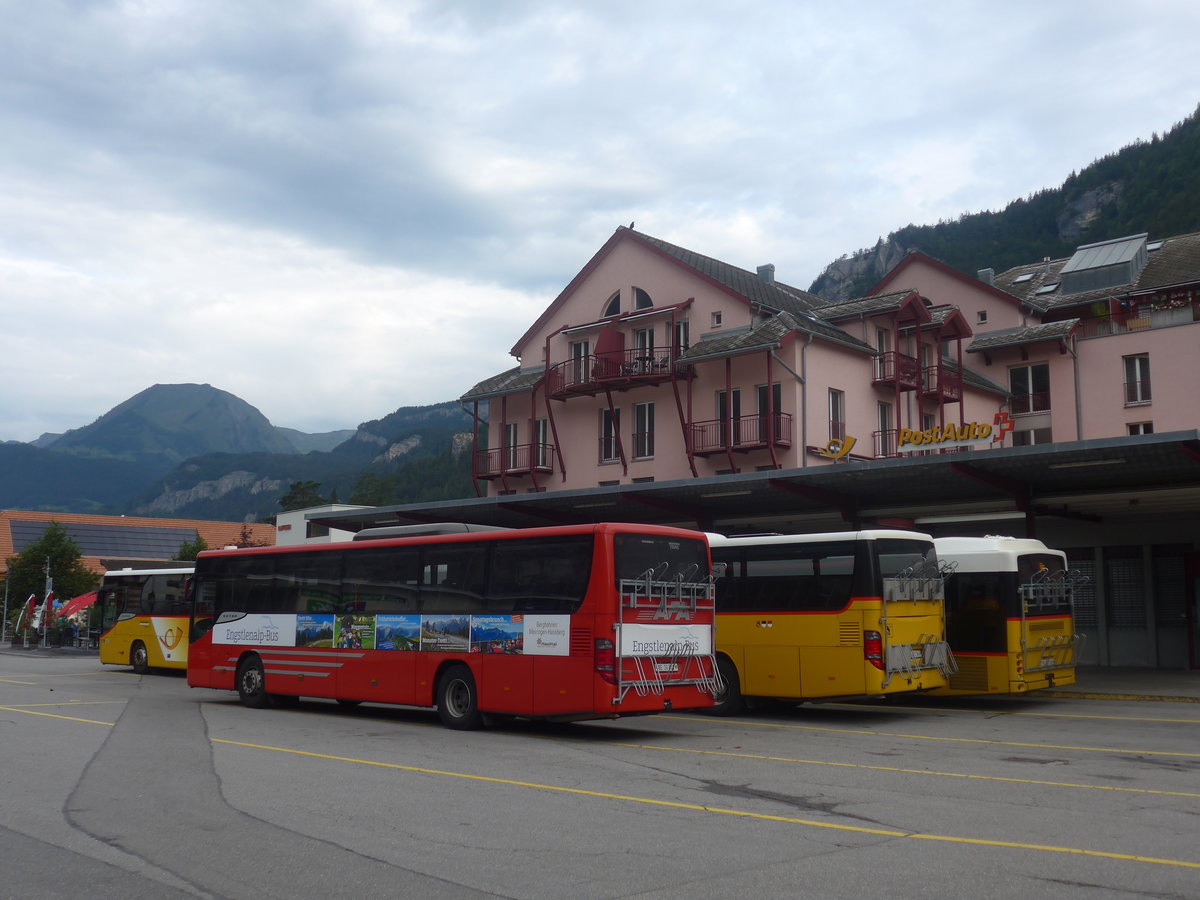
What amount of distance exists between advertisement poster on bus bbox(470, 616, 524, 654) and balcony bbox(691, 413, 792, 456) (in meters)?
21.1

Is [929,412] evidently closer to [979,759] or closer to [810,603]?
[810,603]

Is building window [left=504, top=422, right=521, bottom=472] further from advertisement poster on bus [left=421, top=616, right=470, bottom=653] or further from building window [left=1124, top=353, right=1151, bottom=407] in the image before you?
advertisement poster on bus [left=421, top=616, right=470, bottom=653]

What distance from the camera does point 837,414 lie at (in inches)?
1515

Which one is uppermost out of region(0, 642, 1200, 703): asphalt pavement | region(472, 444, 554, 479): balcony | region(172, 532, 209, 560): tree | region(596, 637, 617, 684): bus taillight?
region(472, 444, 554, 479): balcony

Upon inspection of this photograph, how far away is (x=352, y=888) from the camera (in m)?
6.48

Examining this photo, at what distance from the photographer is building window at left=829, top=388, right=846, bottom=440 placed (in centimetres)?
3788

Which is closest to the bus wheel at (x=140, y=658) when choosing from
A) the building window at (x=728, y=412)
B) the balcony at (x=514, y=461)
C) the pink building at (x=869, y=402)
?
the pink building at (x=869, y=402)

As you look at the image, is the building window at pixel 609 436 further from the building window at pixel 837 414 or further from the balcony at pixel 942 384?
the balcony at pixel 942 384

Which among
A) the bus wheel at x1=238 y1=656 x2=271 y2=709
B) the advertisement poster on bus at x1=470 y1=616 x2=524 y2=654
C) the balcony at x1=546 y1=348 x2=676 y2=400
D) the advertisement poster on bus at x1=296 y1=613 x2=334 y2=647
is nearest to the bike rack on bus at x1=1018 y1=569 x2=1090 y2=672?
the advertisement poster on bus at x1=470 y1=616 x2=524 y2=654

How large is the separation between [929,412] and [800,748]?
32.1 meters

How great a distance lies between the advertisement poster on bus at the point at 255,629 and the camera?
63.2 ft

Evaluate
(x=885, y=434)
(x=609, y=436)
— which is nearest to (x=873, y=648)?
(x=885, y=434)

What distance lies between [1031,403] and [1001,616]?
29782mm

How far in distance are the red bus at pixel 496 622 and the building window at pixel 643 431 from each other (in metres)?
22.4
